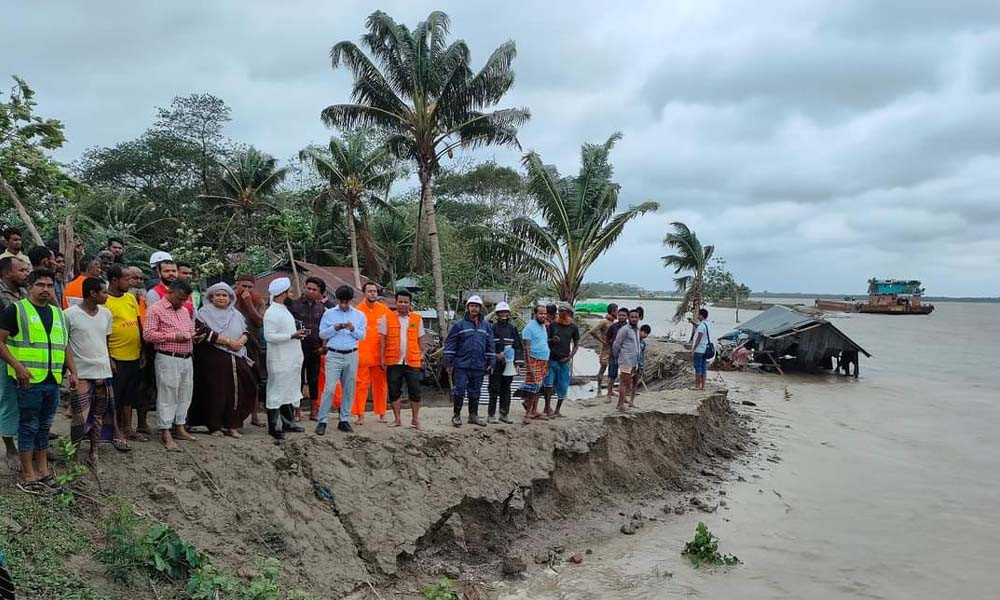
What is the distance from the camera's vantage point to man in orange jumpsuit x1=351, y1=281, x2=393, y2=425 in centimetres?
694

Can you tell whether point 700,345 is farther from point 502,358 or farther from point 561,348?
point 502,358

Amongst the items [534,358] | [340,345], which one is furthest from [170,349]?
[534,358]

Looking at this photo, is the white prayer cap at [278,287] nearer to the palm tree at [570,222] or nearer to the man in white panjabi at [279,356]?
the man in white panjabi at [279,356]

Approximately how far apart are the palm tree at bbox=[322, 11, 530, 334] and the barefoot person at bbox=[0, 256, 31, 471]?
10.1 meters

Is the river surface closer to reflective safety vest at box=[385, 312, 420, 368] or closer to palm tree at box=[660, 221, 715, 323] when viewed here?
reflective safety vest at box=[385, 312, 420, 368]

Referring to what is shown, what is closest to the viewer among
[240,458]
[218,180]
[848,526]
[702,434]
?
[240,458]

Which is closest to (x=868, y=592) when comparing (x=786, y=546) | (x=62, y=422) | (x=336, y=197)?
(x=786, y=546)

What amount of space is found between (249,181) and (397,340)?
56.0ft

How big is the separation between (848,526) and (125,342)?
8681 millimetres

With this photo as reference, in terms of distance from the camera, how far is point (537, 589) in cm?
564

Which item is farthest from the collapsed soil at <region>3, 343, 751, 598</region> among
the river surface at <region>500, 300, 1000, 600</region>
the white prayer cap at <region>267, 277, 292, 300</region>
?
the white prayer cap at <region>267, 277, 292, 300</region>

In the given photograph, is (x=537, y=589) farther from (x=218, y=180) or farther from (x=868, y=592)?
(x=218, y=180)

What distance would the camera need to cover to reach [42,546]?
3.76 meters

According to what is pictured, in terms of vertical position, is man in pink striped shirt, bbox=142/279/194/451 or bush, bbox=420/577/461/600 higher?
man in pink striped shirt, bbox=142/279/194/451
